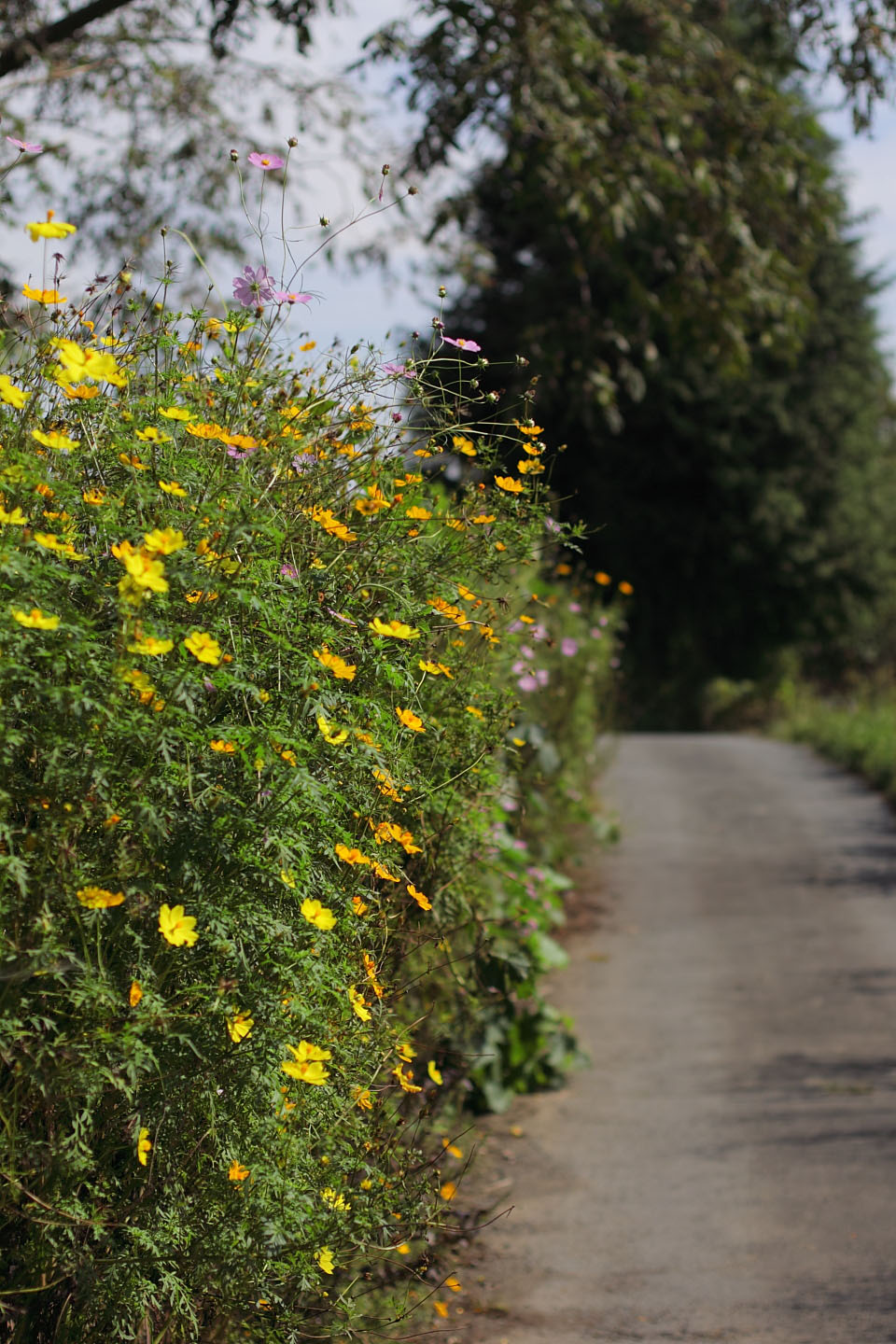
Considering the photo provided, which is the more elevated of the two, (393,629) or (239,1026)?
(393,629)

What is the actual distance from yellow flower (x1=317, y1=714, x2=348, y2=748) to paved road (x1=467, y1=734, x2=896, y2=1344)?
202cm

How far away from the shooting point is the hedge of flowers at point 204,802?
1716 mm

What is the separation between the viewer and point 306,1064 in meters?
1.83

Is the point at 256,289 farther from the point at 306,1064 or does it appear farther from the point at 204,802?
the point at 306,1064

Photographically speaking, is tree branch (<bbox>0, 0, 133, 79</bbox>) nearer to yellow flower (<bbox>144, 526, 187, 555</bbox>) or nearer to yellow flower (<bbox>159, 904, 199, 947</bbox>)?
yellow flower (<bbox>144, 526, 187, 555</bbox>)

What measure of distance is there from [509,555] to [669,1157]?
259cm

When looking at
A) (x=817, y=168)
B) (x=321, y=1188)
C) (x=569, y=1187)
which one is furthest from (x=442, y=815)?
(x=817, y=168)

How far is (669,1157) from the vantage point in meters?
4.22

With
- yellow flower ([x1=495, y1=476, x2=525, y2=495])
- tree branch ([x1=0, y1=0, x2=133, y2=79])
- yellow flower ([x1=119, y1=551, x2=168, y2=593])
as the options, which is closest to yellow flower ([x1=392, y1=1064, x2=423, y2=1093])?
yellow flower ([x1=119, y1=551, x2=168, y2=593])

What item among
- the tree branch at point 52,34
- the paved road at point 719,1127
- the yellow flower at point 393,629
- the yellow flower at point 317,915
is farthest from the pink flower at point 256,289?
the tree branch at point 52,34

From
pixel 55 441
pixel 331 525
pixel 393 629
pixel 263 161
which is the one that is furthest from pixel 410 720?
pixel 263 161

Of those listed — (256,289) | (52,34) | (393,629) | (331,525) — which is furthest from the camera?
(52,34)

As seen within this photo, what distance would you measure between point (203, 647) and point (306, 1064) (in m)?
0.62

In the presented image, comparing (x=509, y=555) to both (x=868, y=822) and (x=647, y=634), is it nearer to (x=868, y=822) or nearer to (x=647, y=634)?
(x=868, y=822)
